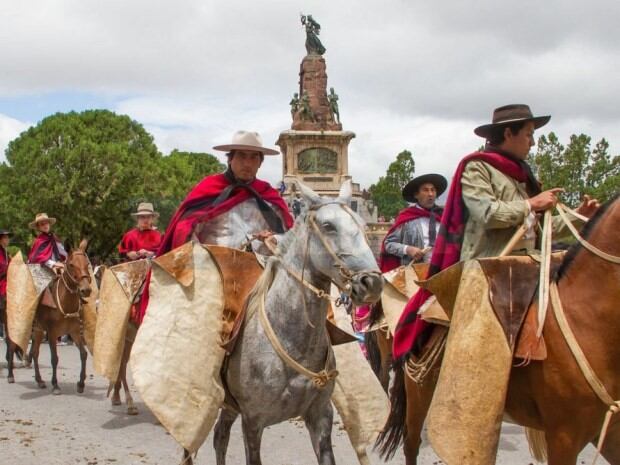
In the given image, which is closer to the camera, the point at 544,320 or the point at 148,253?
Result: the point at 544,320

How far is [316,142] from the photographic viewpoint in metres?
47.1

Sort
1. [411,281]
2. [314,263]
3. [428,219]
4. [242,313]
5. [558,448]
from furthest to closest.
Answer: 1. [428,219]
2. [411,281]
3. [242,313]
4. [314,263]
5. [558,448]

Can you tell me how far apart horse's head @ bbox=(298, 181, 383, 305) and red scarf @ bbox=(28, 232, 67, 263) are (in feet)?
29.7

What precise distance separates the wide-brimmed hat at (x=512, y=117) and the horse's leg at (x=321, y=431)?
2.20 metres

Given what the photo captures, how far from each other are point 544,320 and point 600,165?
39100 millimetres

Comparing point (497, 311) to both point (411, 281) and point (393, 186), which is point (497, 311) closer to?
point (411, 281)

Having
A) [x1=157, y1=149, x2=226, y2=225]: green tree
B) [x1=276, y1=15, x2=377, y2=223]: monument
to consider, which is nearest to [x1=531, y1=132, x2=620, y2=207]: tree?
[x1=276, y1=15, x2=377, y2=223]: monument

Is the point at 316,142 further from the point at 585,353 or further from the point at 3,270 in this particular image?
the point at 585,353

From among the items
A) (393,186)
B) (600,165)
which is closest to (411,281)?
(600,165)

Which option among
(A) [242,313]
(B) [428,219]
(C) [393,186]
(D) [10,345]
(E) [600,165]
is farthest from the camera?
(C) [393,186]

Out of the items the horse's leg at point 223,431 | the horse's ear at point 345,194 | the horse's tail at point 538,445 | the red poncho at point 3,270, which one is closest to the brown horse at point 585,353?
the horse's tail at point 538,445

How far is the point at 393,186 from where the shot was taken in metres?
→ 79.9

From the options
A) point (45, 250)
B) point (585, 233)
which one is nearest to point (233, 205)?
point (585, 233)

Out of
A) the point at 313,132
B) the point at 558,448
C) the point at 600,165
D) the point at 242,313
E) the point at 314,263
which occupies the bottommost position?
the point at 558,448
